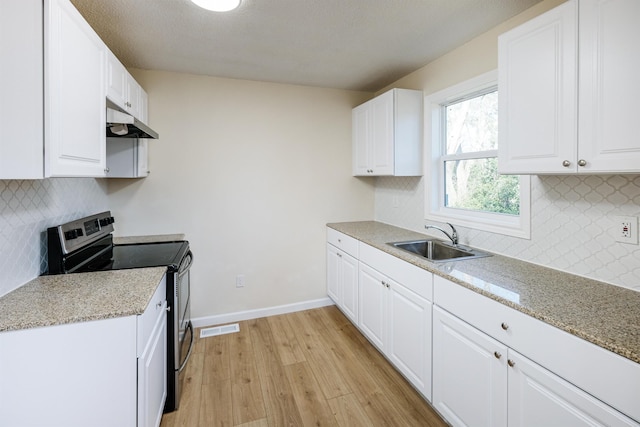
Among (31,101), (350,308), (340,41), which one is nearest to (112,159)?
(31,101)

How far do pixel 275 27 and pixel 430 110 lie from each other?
144cm

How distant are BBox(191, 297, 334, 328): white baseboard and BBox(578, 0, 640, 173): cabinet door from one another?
2.69m

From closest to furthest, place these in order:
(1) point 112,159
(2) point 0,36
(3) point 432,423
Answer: (2) point 0,36
(3) point 432,423
(1) point 112,159

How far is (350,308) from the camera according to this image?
297cm

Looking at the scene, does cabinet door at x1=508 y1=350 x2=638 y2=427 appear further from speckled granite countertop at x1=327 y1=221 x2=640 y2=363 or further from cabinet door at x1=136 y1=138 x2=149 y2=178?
cabinet door at x1=136 y1=138 x2=149 y2=178

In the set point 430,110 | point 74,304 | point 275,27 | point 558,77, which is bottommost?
point 74,304

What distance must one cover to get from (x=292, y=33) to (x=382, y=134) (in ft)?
3.91

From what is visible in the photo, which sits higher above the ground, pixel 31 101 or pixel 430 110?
pixel 430 110

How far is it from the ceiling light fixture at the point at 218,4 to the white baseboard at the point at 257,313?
2.57 metres

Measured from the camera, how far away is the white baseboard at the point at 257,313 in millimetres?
3046

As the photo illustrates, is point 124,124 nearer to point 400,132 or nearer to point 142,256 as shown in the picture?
point 142,256

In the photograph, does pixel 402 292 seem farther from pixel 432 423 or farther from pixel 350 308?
pixel 350 308

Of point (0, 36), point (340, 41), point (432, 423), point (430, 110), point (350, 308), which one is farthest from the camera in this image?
point (350, 308)

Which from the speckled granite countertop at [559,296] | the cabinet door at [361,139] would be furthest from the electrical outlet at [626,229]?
the cabinet door at [361,139]
